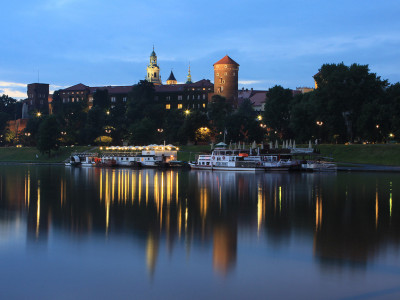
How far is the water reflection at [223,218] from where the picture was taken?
17.3m

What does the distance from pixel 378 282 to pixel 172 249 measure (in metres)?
6.50

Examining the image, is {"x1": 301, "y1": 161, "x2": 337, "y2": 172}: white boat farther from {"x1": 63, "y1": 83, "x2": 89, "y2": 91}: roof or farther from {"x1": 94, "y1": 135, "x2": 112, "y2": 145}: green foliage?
{"x1": 63, "y1": 83, "x2": 89, "y2": 91}: roof

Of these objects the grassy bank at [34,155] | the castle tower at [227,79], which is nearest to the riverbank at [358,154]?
the grassy bank at [34,155]

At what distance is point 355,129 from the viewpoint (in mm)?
83000

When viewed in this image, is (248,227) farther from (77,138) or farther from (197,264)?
(77,138)

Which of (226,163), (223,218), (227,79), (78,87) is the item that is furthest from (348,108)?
(78,87)

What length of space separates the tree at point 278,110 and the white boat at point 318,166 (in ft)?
106

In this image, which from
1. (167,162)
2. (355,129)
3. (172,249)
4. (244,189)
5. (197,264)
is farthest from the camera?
(355,129)

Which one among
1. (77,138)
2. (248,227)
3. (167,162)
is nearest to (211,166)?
(167,162)

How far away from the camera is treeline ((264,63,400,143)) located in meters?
75.2

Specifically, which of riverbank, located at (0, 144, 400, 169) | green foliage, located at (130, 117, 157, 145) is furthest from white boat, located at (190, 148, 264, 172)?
green foliage, located at (130, 117, 157, 145)

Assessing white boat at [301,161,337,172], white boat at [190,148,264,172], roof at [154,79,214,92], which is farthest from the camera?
roof at [154,79,214,92]

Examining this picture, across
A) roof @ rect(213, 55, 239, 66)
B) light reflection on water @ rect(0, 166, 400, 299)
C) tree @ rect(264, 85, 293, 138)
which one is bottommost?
light reflection on water @ rect(0, 166, 400, 299)

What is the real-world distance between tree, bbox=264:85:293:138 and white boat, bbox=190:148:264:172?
25925 millimetres
